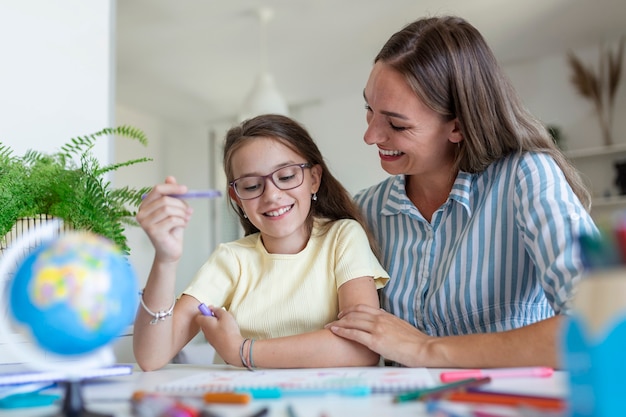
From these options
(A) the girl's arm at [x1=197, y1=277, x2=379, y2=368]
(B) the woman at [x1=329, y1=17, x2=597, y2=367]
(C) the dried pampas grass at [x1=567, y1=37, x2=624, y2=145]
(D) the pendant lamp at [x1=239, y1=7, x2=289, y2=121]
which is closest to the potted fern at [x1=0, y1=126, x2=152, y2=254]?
(A) the girl's arm at [x1=197, y1=277, x2=379, y2=368]

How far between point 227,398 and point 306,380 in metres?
0.19

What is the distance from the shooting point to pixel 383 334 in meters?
1.09

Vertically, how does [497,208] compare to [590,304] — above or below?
above

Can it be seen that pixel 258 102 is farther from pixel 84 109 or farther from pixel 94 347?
pixel 94 347

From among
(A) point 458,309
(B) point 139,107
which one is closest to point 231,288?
(A) point 458,309

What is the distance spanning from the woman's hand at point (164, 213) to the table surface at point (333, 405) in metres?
0.24

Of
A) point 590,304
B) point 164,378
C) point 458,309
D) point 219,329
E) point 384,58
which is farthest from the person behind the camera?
point 384,58

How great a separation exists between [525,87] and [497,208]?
426cm

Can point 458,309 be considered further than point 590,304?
Yes

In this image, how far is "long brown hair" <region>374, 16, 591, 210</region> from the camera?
134 cm

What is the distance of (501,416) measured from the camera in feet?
1.97

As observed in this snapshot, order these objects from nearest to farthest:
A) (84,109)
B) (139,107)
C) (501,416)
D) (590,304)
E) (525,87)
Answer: (590,304), (501,416), (84,109), (525,87), (139,107)

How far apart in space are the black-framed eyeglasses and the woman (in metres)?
0.20

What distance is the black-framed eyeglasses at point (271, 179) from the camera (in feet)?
4.46
